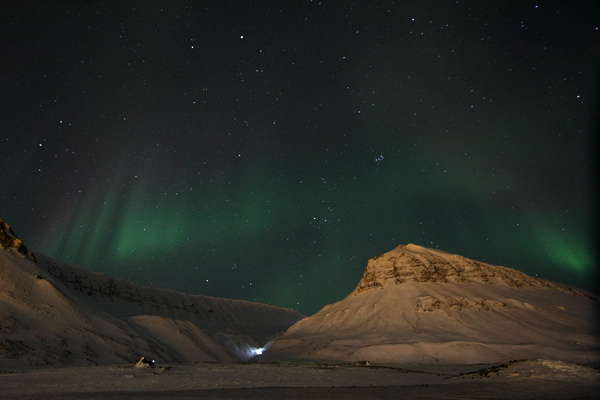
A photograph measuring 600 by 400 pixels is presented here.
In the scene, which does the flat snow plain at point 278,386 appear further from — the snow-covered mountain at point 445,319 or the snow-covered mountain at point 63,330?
the snow-covered mountain at point 445,319

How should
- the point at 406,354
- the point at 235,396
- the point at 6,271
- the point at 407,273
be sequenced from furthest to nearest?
the point at 407,273 < the point at 406,354 < the point at 6,271 < the point at 235,396

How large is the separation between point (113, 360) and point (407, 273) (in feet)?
287

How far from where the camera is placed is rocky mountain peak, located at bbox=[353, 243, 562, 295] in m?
104

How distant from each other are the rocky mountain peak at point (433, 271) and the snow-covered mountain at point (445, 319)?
0.97ft

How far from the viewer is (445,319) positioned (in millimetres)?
82000

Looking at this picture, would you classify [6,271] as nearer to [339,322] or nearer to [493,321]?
[339,322]

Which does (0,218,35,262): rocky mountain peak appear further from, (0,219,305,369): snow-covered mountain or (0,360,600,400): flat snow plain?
(0,360,600,400): flat snow plain

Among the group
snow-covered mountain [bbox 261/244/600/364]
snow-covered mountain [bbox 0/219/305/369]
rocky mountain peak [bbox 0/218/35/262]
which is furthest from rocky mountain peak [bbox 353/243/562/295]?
rocky mountain peak [bbox 0/218/35/262]

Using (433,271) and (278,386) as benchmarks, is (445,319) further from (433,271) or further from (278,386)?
(278,386)

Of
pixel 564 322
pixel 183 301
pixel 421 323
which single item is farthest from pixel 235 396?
pixel 183 301

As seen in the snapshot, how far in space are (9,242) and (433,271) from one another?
9966cm

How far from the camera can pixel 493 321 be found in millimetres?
78562

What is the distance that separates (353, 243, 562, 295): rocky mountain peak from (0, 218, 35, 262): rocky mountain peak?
86494 mm

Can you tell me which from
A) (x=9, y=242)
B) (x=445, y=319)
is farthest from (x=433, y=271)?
(x=9, y=242)
